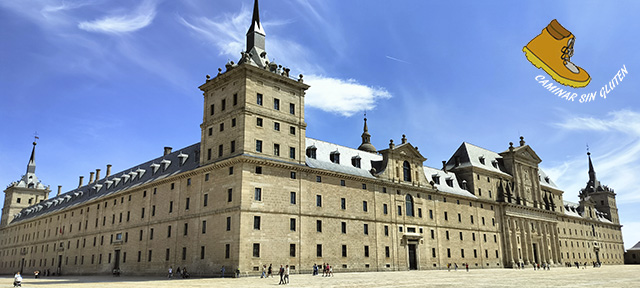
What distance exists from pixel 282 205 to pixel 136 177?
3243 cm

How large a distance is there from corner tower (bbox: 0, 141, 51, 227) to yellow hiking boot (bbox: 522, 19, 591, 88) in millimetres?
124765

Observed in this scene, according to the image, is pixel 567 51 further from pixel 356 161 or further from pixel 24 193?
pixel 24 193

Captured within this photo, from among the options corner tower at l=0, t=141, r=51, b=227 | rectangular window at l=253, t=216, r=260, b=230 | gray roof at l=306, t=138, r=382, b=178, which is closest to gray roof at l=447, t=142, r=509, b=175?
gray roof at l=306, t=138, r=382, b=178

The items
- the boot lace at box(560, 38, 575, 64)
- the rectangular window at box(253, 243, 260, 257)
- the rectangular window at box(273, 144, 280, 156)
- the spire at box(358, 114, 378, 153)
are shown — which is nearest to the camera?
the boot lace at box(560, 38, 575, 64)

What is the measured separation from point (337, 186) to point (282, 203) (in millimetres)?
9034

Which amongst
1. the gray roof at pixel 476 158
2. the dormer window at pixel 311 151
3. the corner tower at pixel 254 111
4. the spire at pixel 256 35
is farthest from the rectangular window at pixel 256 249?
the gray roof at pixel 476 158

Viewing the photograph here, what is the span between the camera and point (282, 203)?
160ft

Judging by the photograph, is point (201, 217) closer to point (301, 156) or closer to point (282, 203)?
point (282, 203)

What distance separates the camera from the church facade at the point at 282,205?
1880 inches

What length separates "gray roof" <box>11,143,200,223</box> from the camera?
59.4m

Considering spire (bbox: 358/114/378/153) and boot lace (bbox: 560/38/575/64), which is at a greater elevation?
spire (bbox: 358/114/378/153)

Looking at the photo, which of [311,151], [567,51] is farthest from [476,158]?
[567,51]

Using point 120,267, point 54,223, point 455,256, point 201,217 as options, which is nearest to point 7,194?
point 54,223

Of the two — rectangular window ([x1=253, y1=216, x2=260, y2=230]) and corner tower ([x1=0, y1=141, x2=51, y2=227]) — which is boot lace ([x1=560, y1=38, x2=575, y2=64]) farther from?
corner tower ([x1=0, y1=141, x2=51, y2=227])
